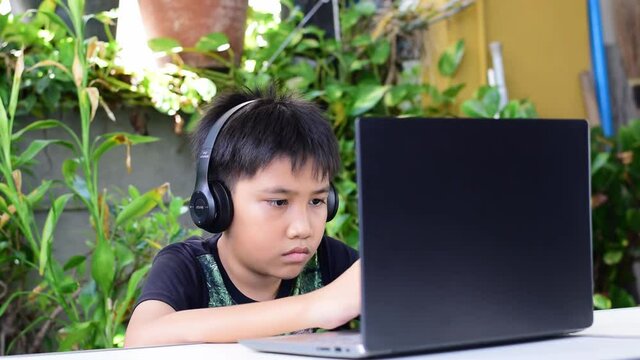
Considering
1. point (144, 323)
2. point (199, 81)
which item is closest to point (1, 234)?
point (199, 81)

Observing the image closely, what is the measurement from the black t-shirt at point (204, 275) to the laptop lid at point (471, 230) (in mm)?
552

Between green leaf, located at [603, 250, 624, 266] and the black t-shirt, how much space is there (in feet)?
5.05

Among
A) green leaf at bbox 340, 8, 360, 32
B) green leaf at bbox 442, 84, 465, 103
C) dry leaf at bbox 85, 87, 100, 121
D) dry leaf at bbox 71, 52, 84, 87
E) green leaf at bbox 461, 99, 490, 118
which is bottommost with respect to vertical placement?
green leaf at bbox 461, 99, 490, 118

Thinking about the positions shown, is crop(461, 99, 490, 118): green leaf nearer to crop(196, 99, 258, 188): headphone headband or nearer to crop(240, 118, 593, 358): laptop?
crop(196, 99, 258, 188): headphone headband

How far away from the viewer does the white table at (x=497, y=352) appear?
81 centimetres

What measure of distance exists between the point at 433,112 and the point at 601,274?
0.74 meters

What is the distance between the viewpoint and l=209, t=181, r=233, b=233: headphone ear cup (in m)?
1.31

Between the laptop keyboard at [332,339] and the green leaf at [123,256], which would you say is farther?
the green leaf at [123,256]

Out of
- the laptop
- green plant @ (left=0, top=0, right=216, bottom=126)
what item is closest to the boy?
the laptop

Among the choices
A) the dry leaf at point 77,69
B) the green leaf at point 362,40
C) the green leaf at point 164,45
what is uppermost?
the green leaf at point 362,40

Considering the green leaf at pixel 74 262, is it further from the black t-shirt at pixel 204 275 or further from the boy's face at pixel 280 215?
the boy's face at pixel 280 215

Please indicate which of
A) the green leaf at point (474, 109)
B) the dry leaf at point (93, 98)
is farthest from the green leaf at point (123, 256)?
the green leaf at point (474, 109)

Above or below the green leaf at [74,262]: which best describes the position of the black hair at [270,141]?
above

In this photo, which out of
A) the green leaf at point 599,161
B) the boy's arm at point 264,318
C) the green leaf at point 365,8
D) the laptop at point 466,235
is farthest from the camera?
the green leaf at point 365,8
